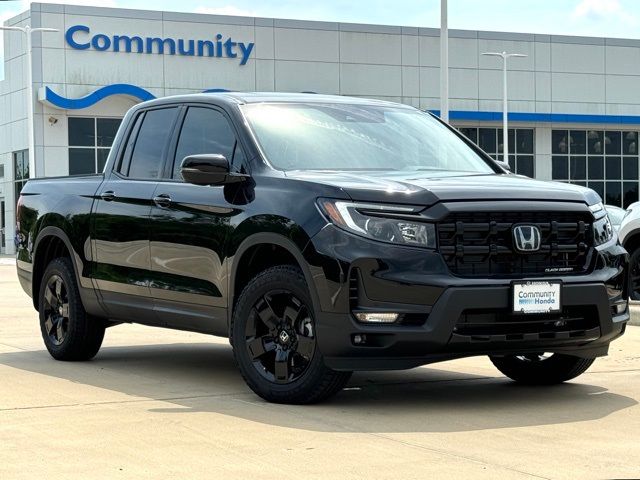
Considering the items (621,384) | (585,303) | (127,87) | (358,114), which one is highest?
(127,87)

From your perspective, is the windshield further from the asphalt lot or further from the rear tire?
the rear tire

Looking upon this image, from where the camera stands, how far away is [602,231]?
782cm

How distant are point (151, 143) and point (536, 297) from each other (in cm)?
327

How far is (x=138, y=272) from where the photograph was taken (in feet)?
29.2

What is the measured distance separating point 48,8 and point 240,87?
8.33 meters

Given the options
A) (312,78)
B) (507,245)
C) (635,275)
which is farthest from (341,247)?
(312,78)

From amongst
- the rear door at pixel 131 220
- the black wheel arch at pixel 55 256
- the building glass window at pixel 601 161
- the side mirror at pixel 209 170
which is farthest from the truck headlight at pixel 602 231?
the building glass window at pixel 601 161

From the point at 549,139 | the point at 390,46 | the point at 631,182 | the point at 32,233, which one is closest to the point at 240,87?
the point at 390,46

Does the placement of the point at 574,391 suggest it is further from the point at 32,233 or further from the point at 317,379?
the point at 32,233

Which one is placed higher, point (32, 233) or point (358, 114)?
point (358, 114)

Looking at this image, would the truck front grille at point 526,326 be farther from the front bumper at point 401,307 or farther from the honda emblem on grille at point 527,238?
the honda emblem on grille at point 527,238

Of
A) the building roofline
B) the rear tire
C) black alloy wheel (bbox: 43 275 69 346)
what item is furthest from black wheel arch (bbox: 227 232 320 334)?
the building roofline

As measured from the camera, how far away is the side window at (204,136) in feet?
27.8

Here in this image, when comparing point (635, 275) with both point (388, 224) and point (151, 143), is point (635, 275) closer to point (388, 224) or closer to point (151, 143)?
point (151, 143)
